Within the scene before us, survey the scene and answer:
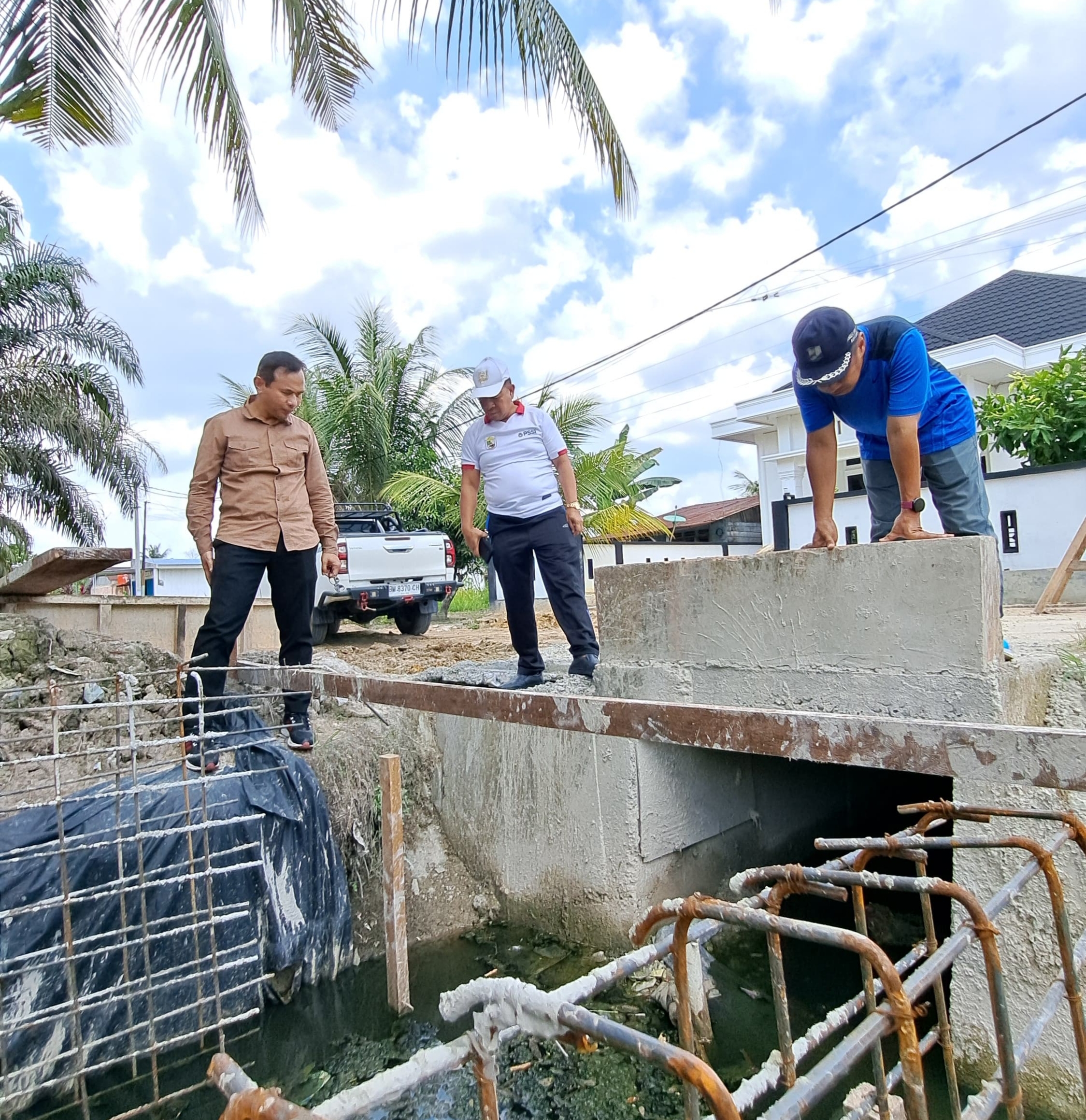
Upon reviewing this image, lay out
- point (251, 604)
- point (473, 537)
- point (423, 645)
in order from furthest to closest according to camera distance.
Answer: point (423, 645) → point (473, 537) → point (251, 604)

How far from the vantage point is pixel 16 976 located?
2404 mm

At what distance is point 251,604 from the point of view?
315 centimetres

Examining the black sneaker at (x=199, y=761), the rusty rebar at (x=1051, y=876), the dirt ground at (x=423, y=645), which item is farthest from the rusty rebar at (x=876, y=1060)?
the dirt ground at (x=423, y=645)

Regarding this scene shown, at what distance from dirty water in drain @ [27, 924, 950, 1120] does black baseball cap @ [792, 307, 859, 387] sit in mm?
2131

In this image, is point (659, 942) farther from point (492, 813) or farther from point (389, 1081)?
point (492, 813)

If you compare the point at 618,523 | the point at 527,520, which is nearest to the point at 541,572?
the point at 527,520

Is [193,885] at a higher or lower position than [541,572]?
lower

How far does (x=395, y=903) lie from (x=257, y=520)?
1617 mm

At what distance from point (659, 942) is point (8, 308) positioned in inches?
545

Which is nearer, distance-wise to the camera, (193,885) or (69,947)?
(69,947)

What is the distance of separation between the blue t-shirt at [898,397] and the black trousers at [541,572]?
1134 mm

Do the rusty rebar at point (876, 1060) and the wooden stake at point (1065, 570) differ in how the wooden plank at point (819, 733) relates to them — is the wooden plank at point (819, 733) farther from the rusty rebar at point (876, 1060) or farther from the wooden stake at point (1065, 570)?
the wooden stake at point (1065, 570)

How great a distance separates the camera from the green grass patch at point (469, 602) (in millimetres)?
13805

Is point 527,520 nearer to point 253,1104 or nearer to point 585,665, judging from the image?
point 585,665
